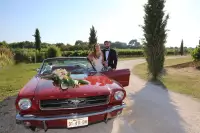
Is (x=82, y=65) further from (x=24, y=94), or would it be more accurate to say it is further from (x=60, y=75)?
(x=24, y=94)

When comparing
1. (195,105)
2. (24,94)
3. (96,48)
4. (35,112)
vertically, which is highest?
(96,48)

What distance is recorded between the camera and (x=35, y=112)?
3621 mm

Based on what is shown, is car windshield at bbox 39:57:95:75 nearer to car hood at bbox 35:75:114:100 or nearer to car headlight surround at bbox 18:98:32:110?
car hood at bbox 35:75:114:100

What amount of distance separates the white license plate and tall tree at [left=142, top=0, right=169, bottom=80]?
27.2 feet

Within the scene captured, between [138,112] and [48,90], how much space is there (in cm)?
266

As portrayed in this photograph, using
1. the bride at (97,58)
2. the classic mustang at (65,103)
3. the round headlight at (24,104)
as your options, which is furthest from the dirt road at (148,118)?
the bride at (97,58)

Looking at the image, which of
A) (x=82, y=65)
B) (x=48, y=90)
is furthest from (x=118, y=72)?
(x=48, y=90)

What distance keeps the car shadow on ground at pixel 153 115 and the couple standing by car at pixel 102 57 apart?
151 cm

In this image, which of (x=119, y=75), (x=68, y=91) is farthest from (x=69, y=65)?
(x=68, y=91)

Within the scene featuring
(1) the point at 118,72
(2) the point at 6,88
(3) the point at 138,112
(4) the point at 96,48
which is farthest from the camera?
(2) the point at 6,88

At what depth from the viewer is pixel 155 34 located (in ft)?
36.3

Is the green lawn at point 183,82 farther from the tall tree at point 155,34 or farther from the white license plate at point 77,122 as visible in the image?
the white license plate at point 77,122

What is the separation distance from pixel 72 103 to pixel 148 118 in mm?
2112

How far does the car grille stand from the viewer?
11.9 ft
